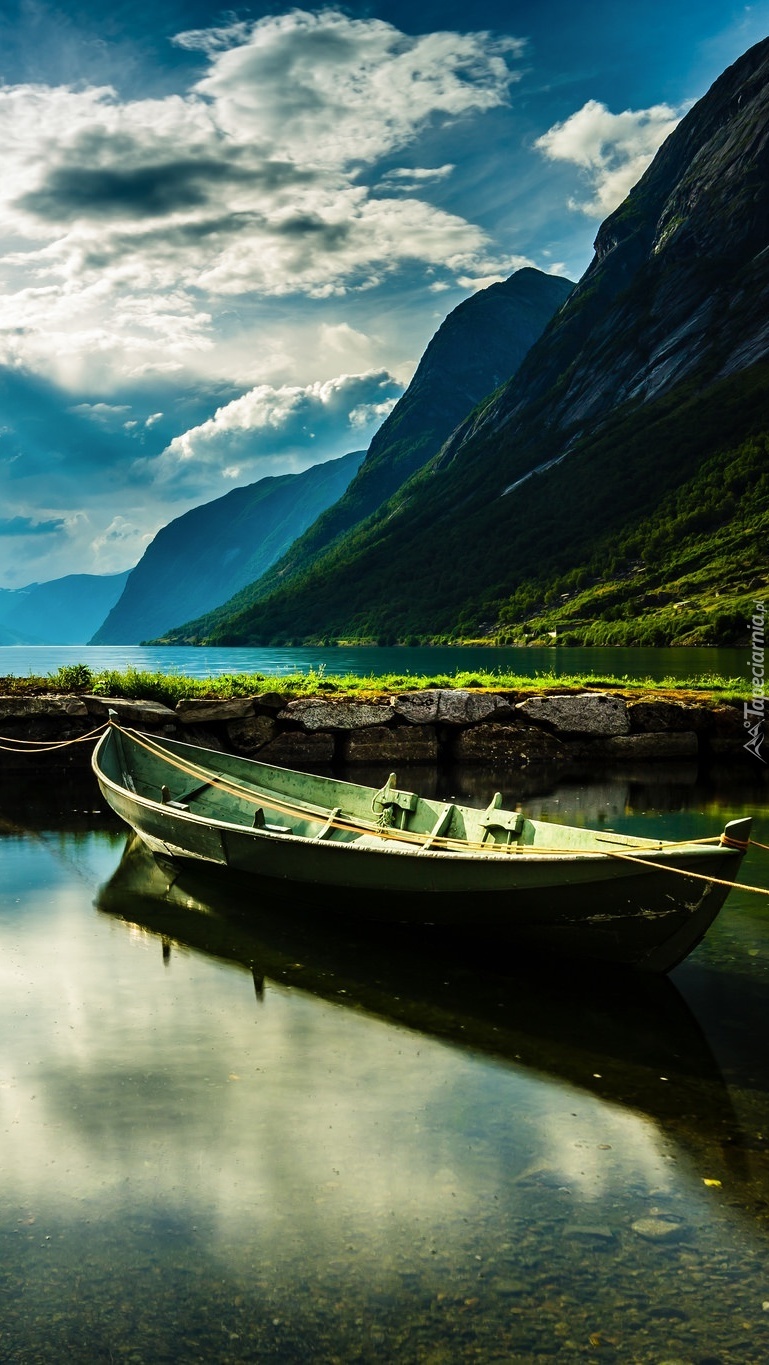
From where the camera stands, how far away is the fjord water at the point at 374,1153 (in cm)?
392

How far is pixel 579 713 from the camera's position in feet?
69.3

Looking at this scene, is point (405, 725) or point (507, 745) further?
point (507, 745)

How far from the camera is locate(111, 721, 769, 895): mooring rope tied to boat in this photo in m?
6.91

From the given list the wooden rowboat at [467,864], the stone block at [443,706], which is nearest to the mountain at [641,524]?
the stone block at [443,706]

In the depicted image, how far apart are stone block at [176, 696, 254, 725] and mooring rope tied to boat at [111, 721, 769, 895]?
3818 millimetres

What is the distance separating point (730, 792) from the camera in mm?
17484

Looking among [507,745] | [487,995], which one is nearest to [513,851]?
[487,995]

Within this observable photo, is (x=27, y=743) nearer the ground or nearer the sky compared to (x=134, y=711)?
nearer the ground

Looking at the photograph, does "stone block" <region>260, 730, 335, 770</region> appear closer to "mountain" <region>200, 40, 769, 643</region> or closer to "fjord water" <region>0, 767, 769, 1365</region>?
"fjord water" <region>0, 767, 769, 1365</region>

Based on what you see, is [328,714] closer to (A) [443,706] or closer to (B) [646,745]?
(A) [443,706]

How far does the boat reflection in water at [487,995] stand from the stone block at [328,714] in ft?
28.6

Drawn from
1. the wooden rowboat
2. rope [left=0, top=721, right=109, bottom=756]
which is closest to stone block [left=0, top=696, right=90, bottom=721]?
rope [left=0, top=721, right=109, bottom=756]

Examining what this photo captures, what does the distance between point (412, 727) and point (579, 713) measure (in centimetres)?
370

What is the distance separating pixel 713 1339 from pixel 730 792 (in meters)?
14.6
